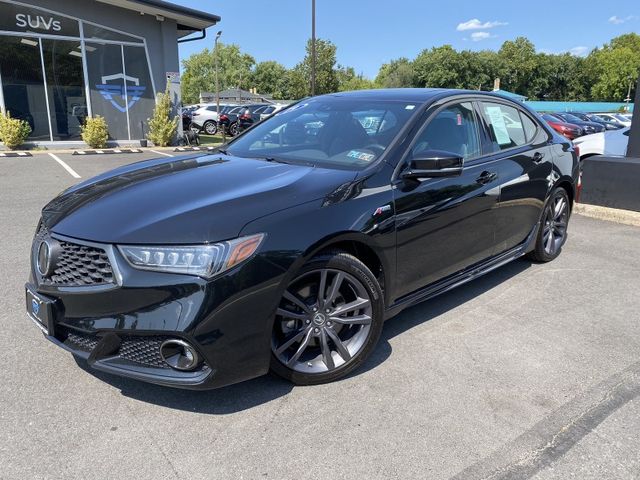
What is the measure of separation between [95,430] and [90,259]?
835mm

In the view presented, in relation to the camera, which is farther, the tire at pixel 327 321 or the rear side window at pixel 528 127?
the rear side window at pixel 528 127

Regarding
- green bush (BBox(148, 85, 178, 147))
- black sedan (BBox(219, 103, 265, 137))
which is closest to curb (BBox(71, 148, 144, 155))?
green bush (BBox(148, 85, 178, 147))

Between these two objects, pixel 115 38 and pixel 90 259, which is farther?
pixel 115 38

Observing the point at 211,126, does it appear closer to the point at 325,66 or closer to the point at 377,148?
the point at 377,148

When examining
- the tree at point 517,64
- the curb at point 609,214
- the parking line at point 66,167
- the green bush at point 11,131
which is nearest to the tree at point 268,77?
the tree at point 517,64

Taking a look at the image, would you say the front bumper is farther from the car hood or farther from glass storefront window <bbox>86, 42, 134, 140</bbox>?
glass storefront window <bbox>86, 42, 134, 140</bbox>

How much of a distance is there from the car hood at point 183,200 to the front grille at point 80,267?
0.21ft

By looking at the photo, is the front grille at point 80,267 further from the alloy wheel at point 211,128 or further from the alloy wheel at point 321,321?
the alloy wheel at point 211,128

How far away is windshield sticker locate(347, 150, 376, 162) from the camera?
326 centimetres

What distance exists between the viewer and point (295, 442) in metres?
2.44

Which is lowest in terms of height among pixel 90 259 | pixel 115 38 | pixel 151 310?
pixel 151 310

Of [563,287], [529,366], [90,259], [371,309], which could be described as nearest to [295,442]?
[371,309]

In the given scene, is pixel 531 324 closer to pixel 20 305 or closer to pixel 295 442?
pixel 295 442

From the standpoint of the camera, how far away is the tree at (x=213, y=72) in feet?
331
